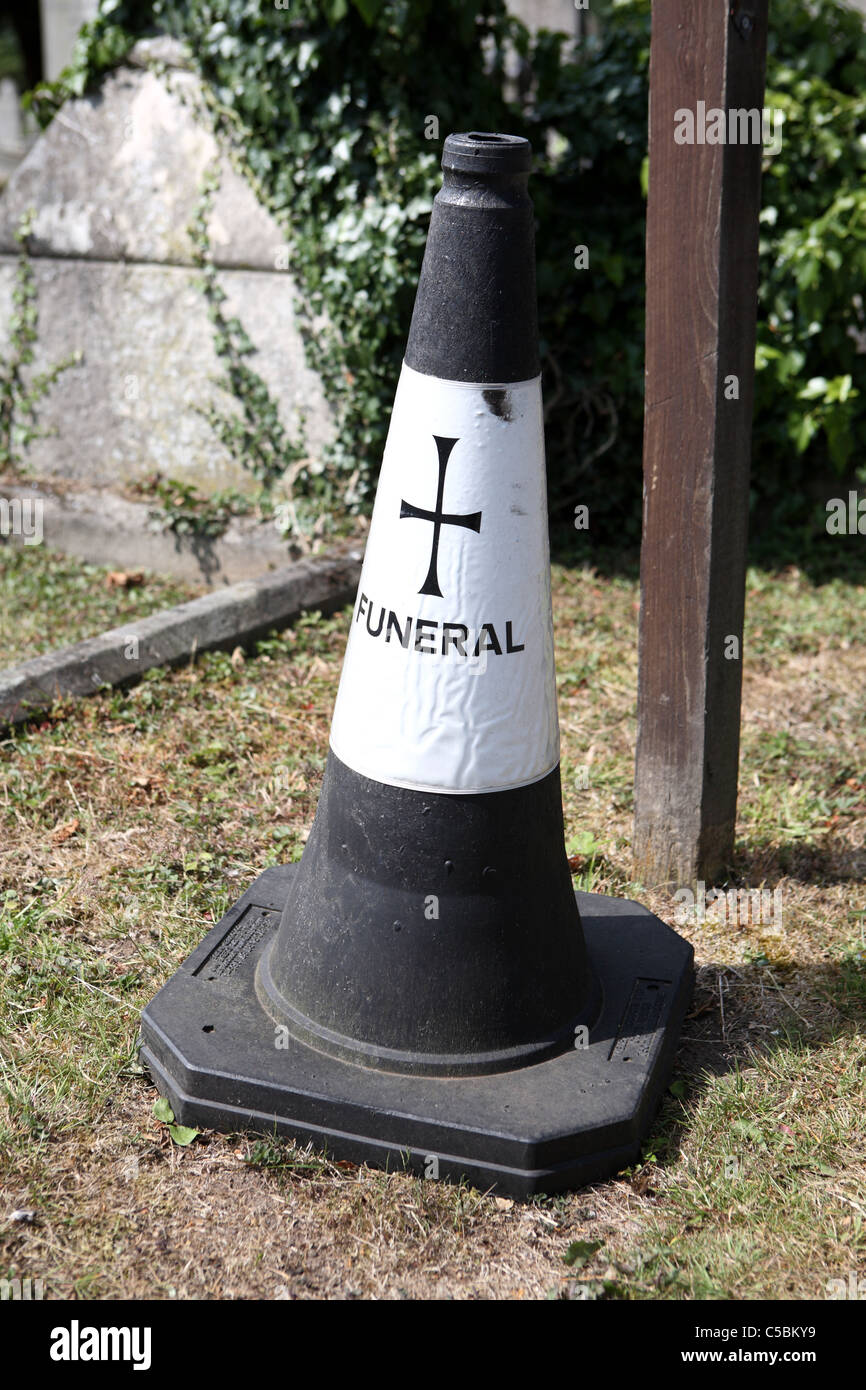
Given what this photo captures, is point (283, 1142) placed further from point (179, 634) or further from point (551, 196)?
point (551, 196)

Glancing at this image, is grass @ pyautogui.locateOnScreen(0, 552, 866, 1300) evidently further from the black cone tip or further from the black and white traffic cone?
the black cone tip

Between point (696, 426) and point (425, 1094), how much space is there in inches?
68.1

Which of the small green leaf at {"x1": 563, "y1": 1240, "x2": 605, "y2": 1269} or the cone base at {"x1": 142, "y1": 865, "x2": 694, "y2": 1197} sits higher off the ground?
the cone base at {"x1": 142, "y1": 865, "x2": 694, "y2": 1197}

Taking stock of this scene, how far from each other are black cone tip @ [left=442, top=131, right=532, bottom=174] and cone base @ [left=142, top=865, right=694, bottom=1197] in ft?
5.75

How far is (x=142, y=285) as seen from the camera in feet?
20.6

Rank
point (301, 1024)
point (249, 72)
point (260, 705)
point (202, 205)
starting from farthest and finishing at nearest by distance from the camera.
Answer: point (202, 205) → point (249, 72) → point (260, 705) → point (301, 1024)

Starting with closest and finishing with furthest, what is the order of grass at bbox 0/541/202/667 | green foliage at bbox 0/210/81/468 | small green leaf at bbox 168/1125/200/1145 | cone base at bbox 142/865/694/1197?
cone base at bbox 142/865/694/1197, small green leaf at bbox 168/1125/200/1145, grass at bbox 0/541/202/667, green foliage at bbox 0/210/81/468

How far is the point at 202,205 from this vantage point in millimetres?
6051

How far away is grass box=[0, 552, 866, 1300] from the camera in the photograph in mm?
2316

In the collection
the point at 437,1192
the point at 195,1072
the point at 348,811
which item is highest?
the point at 348,811

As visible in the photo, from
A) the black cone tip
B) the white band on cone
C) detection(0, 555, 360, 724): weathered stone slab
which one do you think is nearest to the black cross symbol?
the white band on cone

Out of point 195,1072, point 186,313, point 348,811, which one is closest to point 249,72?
point 186,313

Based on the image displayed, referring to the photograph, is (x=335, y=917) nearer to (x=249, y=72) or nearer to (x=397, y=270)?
(x=397, y=270)

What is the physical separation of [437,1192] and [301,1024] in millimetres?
445
